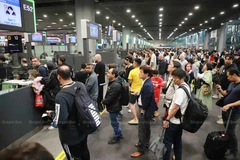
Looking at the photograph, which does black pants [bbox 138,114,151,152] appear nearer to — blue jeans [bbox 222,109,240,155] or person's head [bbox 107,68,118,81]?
person's head [bbox 107,68,118,81]

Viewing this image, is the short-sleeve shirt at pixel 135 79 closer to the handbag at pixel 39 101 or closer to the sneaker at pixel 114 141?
the sneaker at pixel 114 141

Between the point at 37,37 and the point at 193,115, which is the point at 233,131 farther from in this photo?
the point at 37,37

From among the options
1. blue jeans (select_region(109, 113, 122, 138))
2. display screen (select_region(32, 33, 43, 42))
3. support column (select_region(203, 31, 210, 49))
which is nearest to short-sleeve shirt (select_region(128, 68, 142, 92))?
blue jeans (select_region(109, 113, 122, 138))

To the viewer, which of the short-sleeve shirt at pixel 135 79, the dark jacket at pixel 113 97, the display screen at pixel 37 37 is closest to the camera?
the dark jacket at pixel 113 97

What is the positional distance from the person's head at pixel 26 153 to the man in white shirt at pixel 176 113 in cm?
185

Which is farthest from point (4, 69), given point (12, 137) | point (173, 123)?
point (173, 123)

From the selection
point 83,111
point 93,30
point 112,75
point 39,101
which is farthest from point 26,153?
point 93,30

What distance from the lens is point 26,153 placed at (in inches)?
29.7

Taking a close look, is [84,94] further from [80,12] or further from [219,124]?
[80,12]

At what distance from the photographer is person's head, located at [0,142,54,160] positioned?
2.40 feet

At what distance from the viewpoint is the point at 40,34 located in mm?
11531

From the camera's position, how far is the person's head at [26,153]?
0.73 m

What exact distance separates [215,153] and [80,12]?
31.5 ft

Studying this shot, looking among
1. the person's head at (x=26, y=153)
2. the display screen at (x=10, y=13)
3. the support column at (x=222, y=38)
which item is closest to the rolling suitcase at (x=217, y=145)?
the person's head at (x=26, y=153)
